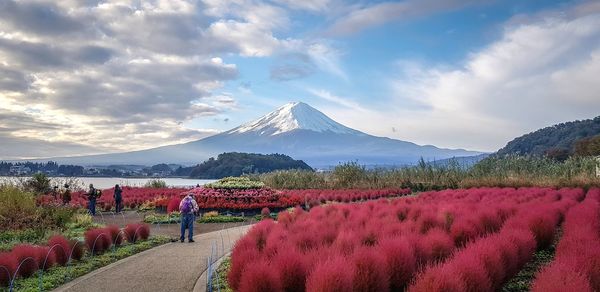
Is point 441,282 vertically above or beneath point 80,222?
above

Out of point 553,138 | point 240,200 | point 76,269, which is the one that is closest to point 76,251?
point 76,269

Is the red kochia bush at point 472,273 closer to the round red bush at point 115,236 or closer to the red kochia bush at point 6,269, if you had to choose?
the red kochia bush at point 6,269

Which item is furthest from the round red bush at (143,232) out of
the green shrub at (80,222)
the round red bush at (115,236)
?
the green shrub at (80,222)

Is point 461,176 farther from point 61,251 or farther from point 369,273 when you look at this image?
point 369,273

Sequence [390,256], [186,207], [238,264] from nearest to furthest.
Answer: [390,256]
[238,264]
[186,207]

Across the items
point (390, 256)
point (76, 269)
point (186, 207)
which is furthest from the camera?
point (186, 207)

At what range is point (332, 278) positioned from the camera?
5293 mm

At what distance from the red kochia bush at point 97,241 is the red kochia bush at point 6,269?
2.61 metres

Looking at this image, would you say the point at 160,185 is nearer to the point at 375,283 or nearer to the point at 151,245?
the point at 151,245

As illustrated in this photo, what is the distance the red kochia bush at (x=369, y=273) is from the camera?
5.91 m

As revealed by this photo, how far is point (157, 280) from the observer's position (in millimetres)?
9148

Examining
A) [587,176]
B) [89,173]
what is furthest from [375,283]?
[89,173]

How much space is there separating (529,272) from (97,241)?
31.2ft

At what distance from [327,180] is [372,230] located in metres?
27.2
